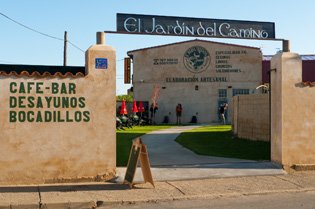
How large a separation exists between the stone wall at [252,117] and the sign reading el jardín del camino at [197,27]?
161 inches

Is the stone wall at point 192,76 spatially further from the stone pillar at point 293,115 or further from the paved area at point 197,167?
the stone pillar at point 293,115

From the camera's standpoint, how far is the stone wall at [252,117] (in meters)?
17.0

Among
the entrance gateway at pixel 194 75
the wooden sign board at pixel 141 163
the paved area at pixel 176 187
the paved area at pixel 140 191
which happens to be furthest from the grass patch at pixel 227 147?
the entrance gateway at pixel 194 75

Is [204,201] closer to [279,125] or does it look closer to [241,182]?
[241,182]

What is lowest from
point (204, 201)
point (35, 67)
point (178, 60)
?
point (204, 201)

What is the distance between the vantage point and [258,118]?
17.5m

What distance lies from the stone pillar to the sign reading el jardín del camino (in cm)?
209

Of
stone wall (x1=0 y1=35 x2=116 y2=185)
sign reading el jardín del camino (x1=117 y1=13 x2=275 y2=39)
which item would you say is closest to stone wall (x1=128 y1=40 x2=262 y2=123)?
sign reading el jardín del camino (x1=117 y1=13 x2=275 y2=39)

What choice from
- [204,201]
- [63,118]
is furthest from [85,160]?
[204,201]

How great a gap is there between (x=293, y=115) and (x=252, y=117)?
6584 mm

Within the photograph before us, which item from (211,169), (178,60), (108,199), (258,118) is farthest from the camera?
(178,60)

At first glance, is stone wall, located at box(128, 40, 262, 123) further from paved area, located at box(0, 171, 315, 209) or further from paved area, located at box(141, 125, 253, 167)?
paved area, located at box(0, 171, 315, 209)

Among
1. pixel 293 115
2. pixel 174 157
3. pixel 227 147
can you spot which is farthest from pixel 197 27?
pixel 227 147

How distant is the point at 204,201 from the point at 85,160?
9.82 feet
